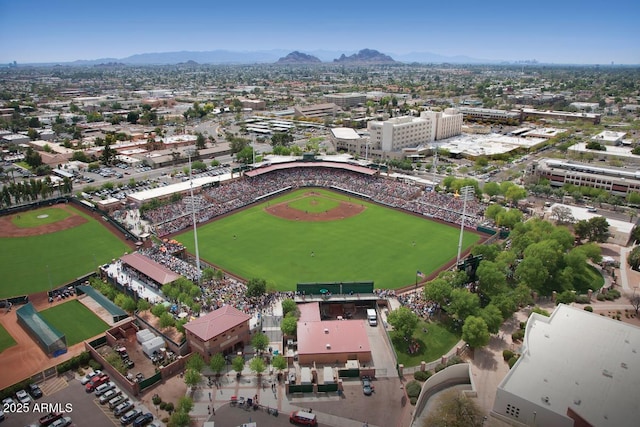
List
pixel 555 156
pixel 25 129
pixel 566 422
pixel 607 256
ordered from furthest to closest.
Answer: pixel 25 129 → pixel 555 156 → pixel 607 256 → pixel 566 422

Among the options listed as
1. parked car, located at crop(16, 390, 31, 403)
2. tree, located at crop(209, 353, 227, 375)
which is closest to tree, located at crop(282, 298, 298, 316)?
tree, located at crop(209, 353, 227, 375)

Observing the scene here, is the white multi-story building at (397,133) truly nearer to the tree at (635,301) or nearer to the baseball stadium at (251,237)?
the baseball stadium at (251,237)

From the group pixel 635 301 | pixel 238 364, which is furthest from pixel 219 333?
pixel 635 301

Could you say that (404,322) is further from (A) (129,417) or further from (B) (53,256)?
(B) (53,256)

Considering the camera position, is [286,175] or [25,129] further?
[25,129]

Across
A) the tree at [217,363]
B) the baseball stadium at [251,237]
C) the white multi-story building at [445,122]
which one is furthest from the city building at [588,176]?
the tree at [217,363]

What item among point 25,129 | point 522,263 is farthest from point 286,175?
point 25,129

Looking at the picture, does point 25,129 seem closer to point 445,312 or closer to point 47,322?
point 47,322
